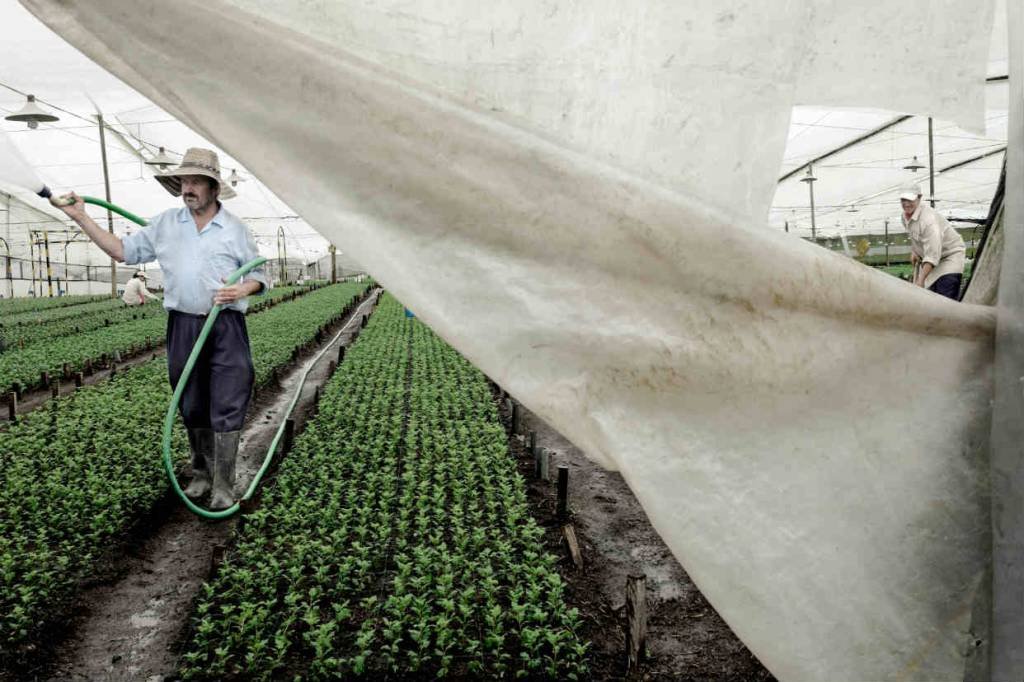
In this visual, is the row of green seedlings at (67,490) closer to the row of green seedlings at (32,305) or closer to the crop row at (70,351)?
the crop row at (70,351)

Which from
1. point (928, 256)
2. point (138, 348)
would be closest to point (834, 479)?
point (928, 256)

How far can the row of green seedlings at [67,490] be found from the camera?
10.9ft

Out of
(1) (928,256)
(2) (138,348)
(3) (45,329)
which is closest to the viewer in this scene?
(1) (928,256)

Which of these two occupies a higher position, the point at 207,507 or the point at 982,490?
the point at 982,490

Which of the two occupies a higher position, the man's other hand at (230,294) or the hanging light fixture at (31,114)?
the hanging light fixture at (31,114)

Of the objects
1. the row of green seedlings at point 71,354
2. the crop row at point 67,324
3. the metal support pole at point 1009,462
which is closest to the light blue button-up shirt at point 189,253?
the metal support pole at point 1009,462

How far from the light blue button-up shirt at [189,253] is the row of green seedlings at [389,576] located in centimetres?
131

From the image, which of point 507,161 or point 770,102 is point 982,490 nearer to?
point 770,102

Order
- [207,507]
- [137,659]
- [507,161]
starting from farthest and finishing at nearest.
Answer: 1. [207,507]
2. [137,659]
3. [507,161]

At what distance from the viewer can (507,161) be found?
3.34 feet

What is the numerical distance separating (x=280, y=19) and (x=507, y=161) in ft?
1.29

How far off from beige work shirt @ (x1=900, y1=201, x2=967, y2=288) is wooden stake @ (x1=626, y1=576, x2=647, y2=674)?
18.2 ft

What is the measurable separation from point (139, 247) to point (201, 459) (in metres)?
1.43

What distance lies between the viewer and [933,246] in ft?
22.6
